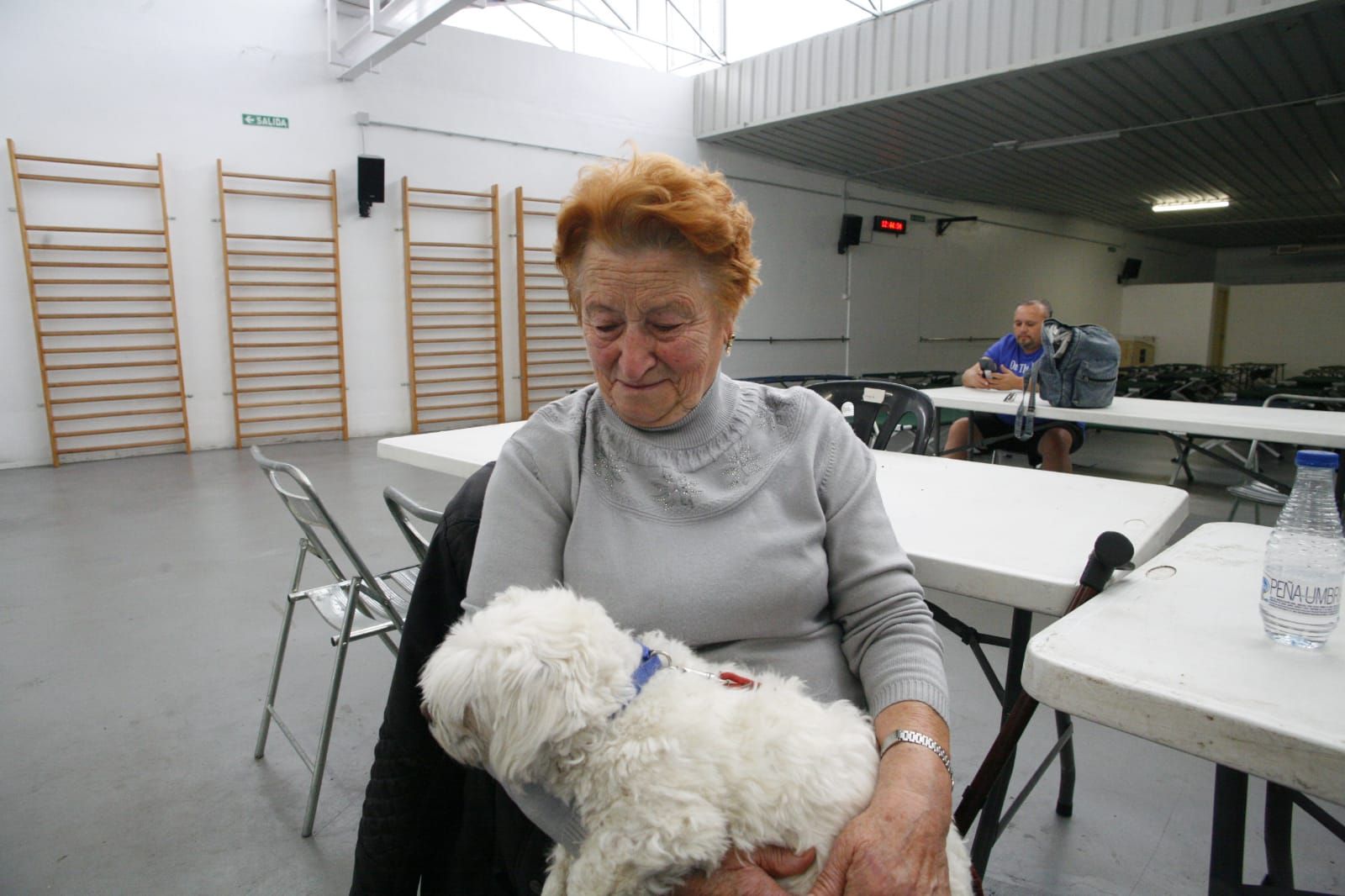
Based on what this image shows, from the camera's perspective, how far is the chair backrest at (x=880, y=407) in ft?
6.79

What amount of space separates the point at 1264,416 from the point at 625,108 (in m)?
6.45

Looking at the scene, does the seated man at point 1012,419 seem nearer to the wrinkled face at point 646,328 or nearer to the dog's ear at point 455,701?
the wrinkled face at point 646,328

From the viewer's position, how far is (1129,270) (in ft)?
50.0

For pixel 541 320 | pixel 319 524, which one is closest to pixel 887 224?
pixel 541 320

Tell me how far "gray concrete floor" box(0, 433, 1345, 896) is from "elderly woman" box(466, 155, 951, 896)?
800 millimetres

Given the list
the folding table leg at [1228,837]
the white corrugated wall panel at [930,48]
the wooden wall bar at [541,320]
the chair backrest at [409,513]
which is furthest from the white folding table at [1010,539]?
the wooden wall bar at [541,320]

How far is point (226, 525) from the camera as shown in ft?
11.9

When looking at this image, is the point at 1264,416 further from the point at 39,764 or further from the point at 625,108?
the point at 625,108

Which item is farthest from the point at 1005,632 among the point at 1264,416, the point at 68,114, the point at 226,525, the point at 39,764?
the point at 68,114

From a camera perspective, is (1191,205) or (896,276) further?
(1191,205)

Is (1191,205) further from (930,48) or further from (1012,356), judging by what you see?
(1012,356)

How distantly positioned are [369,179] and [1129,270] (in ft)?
50.9

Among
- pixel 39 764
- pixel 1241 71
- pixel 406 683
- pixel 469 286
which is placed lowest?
pixel 39 764

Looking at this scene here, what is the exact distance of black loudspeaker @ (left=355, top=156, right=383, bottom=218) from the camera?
577 cm
